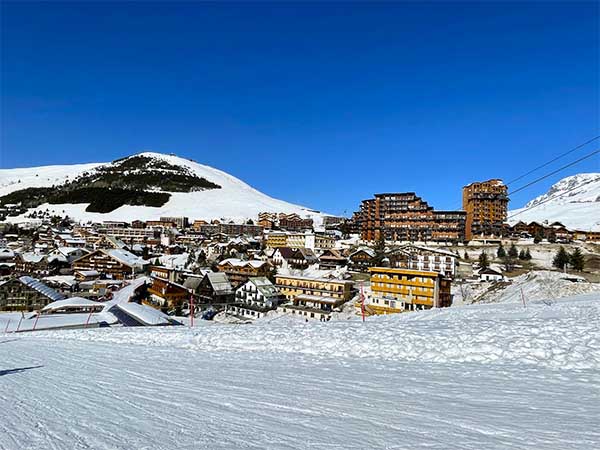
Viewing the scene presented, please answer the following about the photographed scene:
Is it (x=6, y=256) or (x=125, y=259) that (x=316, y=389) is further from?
(x=6, y=256)

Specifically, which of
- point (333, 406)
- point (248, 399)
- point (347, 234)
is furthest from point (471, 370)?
point (347, 234)

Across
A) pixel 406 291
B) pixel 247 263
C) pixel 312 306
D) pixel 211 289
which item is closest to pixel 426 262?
pixel 406 291

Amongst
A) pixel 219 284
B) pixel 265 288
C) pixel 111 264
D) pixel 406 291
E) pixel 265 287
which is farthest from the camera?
pixel 111 264

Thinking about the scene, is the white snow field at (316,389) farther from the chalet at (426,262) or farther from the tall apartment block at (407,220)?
the tall apartment block at (407,220)

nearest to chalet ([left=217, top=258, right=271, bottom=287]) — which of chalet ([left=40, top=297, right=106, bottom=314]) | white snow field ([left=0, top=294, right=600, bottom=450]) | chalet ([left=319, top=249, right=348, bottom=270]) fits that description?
chalet ([left=319, top=249, right=348, bottom=270])

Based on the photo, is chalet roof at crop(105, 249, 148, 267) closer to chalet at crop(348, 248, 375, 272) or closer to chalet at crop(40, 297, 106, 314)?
chalet at crop(40, 297, 106, 314)

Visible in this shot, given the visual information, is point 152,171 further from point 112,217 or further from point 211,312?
point 211,312

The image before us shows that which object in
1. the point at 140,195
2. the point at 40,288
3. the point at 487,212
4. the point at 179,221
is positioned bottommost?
the point at 40,288
